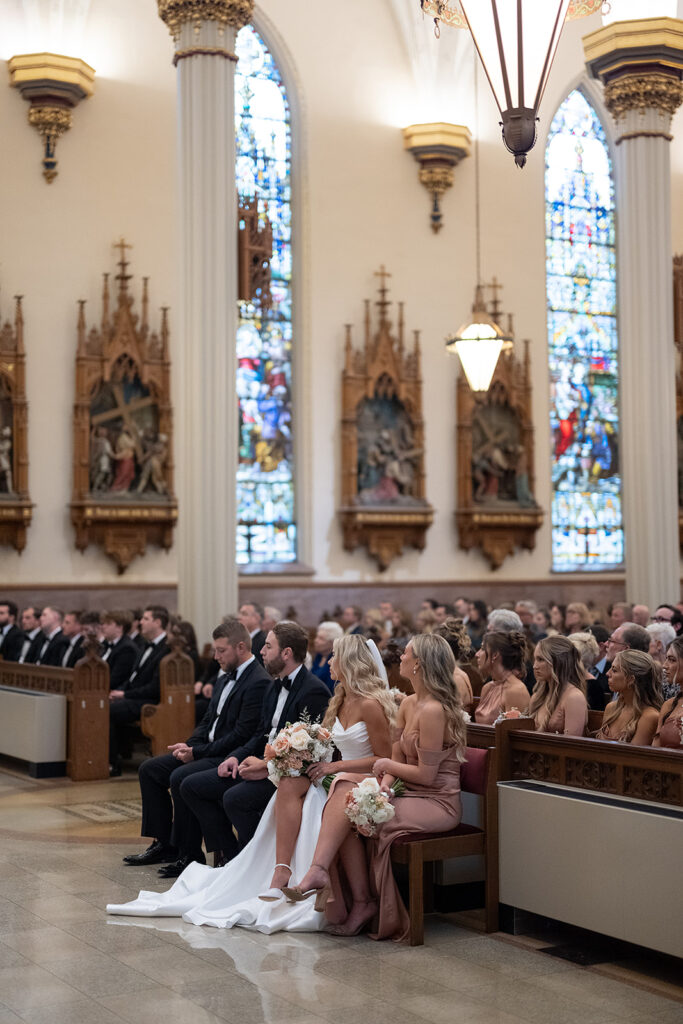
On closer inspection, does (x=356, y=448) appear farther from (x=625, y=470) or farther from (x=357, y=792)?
(x=357, y=792)

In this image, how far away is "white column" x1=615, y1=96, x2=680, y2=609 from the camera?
557 inches

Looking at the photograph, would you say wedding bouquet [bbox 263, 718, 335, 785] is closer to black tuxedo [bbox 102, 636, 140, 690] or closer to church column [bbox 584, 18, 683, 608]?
black tuxedo [bbox 102, 636, 140, 690]

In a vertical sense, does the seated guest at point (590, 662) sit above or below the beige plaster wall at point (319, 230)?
below

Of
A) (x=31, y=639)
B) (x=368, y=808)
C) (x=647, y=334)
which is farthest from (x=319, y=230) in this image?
(x=368, y=808)

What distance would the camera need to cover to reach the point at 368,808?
558cm

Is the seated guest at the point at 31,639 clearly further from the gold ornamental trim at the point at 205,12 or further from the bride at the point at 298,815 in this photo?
the bride at the point at 298,815

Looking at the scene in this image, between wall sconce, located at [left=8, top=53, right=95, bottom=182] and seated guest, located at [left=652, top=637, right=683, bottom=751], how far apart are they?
37.7 ft

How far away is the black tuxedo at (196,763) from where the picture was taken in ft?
22.8

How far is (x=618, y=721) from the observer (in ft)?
19.7

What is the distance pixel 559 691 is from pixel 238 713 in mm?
1797

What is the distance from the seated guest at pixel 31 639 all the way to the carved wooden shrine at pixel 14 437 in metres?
1.85

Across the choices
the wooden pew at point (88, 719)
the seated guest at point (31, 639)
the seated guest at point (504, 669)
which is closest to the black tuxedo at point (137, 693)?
the wooden pew at point (88, 719)

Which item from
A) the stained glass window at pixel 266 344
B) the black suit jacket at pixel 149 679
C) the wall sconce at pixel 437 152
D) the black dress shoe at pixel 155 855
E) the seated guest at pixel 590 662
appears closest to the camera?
the black dress shoe at pixel 155 855

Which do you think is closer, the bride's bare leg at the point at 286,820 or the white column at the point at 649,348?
the bride's bare leg at the point at 286,820
